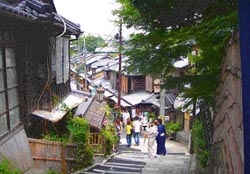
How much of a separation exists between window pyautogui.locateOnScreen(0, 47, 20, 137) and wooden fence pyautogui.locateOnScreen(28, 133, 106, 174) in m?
1.15

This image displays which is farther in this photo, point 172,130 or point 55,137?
point 172,130

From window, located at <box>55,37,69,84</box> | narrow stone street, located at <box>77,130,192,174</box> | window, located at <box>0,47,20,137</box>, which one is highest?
window, located at <box>55,37,69,84</box>

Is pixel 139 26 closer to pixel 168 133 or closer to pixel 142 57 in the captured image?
pixel 142 57

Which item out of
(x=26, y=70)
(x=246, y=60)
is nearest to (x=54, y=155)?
(x=26, y=70)

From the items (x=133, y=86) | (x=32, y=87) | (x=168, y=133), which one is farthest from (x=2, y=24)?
(x=133, y=86)

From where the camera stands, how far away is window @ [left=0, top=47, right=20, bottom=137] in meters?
7.53

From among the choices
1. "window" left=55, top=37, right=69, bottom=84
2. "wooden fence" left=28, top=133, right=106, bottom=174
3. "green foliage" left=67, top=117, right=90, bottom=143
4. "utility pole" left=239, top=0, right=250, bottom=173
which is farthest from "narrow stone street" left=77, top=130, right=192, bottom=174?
"utility pole" left=239, top=0, right=250, bottom=173

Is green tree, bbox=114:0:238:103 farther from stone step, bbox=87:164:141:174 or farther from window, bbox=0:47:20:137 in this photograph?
stone step, bbox=87:164:141:174

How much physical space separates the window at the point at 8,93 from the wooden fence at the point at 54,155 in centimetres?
115

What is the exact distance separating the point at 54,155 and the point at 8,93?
10.9 ft

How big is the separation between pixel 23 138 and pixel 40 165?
1.39m

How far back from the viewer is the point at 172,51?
9.26 meters

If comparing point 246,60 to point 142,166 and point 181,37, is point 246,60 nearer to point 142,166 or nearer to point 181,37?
point 181,37

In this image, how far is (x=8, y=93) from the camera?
8.03 m
